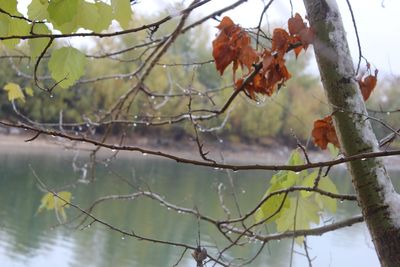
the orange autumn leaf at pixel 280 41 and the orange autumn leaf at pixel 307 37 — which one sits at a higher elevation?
the orange autumn leaf at pixel 280 41

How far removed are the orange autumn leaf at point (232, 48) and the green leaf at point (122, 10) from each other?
0.45ft

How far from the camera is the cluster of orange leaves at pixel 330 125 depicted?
58 cm

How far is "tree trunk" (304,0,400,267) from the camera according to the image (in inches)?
19.4

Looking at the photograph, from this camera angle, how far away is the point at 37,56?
435 mm

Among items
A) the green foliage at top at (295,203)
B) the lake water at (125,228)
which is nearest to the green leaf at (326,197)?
the green foliage at top at (295,203)

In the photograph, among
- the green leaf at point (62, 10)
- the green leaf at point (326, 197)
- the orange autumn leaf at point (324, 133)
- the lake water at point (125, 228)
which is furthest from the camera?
the lake water at point (125, 228)

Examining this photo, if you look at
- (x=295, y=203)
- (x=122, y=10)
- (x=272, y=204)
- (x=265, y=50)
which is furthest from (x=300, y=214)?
(x=122, y=10)

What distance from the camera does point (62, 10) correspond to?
38 cm

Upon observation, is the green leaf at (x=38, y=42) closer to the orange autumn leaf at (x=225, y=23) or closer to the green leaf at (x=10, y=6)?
the green leaf at (x=10, y=6)

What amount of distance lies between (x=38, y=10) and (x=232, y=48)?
0.21 meters

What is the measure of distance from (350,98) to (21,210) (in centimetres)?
534

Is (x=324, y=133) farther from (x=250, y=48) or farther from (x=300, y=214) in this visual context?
(x=300, y=214)

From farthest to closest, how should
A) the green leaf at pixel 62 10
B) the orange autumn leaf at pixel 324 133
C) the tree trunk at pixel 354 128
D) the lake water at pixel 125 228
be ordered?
the lake water at pixel 125 228
the orange autumn leaf at pixel 324 133
the tree trunk at pixel 354 128
the green leaf at pixel 62 10

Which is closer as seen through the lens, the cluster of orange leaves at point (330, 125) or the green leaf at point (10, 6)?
the green leaf at point (10, 6)
